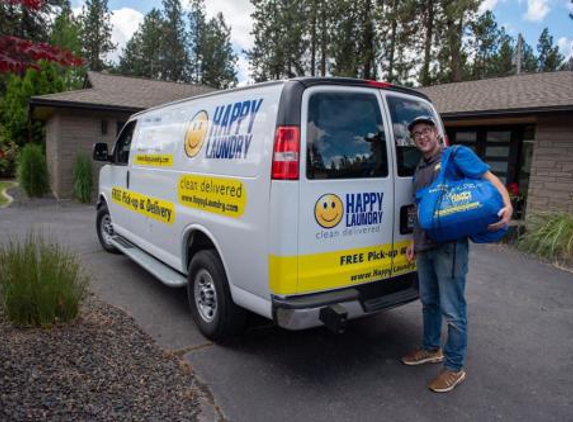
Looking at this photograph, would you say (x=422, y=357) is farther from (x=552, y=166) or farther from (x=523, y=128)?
(x=523, y=128)

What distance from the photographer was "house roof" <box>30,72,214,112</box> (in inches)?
513

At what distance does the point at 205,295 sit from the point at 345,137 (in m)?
2.01

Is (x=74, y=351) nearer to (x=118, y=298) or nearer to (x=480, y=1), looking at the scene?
(x=118, y=298)

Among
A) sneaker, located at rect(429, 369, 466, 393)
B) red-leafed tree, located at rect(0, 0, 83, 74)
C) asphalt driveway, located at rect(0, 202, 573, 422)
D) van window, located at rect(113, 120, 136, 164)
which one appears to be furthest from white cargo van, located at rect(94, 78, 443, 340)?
van window, located at rect(113, 120, 136, 164)

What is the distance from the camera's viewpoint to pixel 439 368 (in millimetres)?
3641

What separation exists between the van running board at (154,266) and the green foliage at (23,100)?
57.6ft

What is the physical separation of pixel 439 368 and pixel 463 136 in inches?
443

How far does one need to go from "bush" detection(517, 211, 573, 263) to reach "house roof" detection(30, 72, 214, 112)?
1190cm

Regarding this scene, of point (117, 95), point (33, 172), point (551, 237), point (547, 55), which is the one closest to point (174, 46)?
point (117, 95)

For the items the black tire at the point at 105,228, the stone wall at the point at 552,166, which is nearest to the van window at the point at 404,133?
the black tire at the point at 105,228

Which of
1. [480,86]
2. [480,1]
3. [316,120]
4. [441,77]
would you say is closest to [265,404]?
[316,120]

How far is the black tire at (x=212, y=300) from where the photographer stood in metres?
3.76

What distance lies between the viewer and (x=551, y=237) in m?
7.90

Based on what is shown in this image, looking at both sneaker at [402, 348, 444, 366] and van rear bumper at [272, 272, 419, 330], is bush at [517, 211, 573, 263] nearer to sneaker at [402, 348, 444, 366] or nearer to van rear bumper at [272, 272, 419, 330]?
sneaker at [402, 348, 444, 366]
